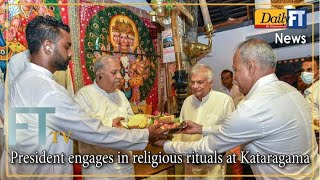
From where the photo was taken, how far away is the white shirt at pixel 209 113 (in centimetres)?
169

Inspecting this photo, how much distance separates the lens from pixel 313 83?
1.61 metres

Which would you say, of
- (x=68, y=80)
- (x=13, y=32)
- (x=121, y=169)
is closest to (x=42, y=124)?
(x=121, y=169)

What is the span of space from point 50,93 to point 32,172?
12.5 inches

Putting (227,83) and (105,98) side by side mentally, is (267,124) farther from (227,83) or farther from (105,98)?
(227,83)

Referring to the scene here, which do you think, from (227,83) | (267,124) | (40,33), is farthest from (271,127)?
(227,83)

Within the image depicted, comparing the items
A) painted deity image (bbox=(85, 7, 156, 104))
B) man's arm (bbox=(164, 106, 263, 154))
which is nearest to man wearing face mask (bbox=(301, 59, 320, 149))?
man's arm (bbox=(164, 106, 263, 154))

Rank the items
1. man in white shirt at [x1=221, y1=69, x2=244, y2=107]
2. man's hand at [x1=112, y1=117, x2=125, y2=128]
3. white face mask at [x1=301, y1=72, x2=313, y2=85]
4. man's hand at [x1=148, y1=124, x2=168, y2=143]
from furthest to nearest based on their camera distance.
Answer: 1. man in white shirt at [x1=221, y1=69, x2=244, y2=107]
2. white face mask at [x1=301, y1=72, x2=313, y2=85]
3. man's hand at [x1=112, y1=117, x2=125, y2=128]
4. man's hand at [x1=148, y1=124, x2=168, y2=143]

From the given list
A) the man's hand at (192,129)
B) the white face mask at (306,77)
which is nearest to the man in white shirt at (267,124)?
the man's hand at (192,129)

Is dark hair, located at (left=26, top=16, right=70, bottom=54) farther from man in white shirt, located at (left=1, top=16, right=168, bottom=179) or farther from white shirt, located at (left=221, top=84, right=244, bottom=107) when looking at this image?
white shirt, located at (left=221, top=84, right=244, bottom=107)

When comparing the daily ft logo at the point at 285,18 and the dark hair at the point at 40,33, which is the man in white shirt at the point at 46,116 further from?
the daily ft logo at the point at 285,18

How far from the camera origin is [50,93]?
0.99 m

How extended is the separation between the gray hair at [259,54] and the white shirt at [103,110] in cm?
72

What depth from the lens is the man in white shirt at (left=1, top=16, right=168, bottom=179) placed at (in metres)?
1.01

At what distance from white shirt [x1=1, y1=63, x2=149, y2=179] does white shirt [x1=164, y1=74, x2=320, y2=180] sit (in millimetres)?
463
